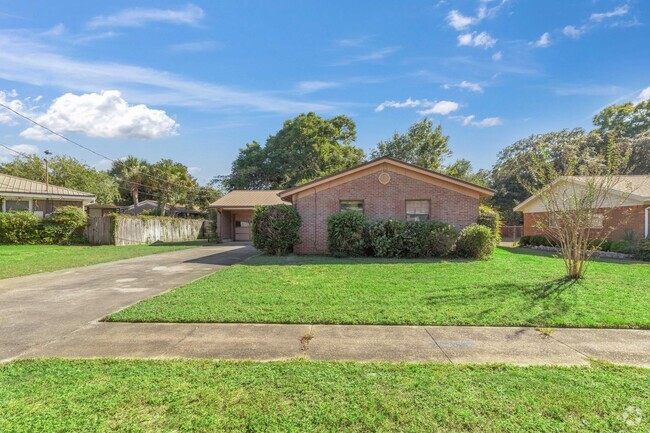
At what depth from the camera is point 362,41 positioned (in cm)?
1175

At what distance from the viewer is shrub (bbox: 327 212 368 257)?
12.3 m

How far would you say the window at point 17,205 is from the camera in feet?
69.4

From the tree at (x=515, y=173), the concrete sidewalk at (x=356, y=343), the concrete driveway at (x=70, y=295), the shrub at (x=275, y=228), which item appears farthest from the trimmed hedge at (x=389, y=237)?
the tree at (x=515, y=173)

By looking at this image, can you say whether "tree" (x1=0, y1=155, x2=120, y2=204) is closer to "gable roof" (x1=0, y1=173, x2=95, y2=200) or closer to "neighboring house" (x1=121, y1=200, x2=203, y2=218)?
"neighboring house" (x1=121, y1=200, x2=203, y2=218)

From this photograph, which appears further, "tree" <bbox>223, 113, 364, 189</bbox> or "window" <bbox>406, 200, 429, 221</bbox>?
"tree" <bbox>223, 113, 364, 189</bbox>

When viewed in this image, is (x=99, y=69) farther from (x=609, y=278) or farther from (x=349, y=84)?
(x=609, y=278)

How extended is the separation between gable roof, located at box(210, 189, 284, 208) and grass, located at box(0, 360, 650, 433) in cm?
1962

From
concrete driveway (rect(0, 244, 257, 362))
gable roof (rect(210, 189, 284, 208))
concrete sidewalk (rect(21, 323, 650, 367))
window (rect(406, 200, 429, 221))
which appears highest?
gable roof (rect(210, 189, 284, 208))

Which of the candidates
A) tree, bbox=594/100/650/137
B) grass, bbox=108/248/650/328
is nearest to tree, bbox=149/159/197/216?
grass, bbox=108/248/650/328

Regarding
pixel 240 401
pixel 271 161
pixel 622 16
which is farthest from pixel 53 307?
pixel 271 161

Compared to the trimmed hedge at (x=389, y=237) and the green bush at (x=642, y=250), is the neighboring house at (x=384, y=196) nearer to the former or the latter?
the trimmed hedge at (x=389, y=237)

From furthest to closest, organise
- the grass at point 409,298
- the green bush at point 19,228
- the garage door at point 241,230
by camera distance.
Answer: the garage door at point 241,230 < the green bush at point 19,228 < the grass at point 409,298

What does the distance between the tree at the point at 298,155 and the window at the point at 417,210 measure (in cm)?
2092

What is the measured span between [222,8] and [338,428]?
11.3 meters
